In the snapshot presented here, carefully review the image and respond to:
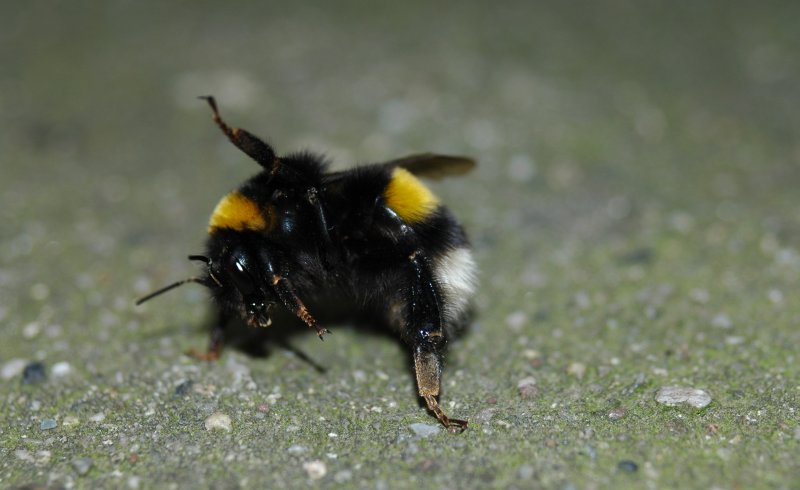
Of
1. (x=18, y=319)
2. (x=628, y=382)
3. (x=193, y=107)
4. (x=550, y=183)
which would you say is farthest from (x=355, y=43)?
(x=628, y=382)

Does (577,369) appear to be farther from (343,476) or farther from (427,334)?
(343,476)

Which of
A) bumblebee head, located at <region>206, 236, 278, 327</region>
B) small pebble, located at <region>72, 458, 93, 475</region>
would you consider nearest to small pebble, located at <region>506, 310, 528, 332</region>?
bumblebee head, located at <region>206, 236, 278, 327</region>

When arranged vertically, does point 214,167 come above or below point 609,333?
below

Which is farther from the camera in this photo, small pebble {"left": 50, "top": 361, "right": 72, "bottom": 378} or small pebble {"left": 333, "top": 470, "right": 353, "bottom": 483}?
small pebble {"left": 50, "top": 361, "right": 72, "bottom": 378}

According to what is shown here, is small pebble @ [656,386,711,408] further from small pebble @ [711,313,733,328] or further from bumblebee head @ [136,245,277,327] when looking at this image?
bumblebee head @ [136,245,277,327]

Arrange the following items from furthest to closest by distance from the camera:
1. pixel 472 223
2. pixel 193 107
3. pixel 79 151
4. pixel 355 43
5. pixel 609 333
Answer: pixel 355 43 → pixel 193 107 → pixel 79 151 → pixel 472 223 → pixel 609 333

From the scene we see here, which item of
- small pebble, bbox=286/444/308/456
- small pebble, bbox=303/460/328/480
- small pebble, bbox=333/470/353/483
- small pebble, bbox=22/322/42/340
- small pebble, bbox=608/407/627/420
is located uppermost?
small pebble, bbox=608/407/627/420

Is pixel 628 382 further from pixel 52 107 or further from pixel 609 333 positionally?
pixel 52 107

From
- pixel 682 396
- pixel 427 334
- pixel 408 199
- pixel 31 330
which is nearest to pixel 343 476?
pixel 427 334

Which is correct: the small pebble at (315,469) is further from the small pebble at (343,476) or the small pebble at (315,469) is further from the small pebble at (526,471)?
the small pebble at (526,471)

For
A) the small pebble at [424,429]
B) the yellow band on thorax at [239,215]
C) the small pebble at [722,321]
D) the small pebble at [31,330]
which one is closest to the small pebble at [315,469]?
the small pebble at [424,429]
